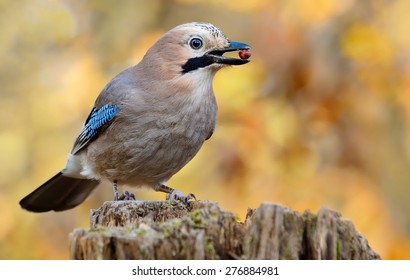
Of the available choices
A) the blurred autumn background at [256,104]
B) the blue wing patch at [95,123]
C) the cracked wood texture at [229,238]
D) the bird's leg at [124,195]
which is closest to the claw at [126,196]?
the bird's leg at [124,195]

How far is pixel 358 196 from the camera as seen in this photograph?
865 centimetres

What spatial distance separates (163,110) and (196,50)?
54 cm

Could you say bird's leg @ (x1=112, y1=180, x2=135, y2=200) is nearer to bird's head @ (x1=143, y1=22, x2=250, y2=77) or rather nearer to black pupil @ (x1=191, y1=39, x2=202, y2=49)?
bird's head @ (x1=143, y1=22, x2=250, y2=77)

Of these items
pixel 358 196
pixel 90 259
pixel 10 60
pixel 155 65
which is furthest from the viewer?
pixel 10 60

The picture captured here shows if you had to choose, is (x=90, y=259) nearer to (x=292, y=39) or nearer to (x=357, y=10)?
(x=292, y=39)

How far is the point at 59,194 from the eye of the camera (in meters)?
7.44

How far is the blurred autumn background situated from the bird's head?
2239 millimetres

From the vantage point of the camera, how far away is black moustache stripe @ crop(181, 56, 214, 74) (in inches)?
246

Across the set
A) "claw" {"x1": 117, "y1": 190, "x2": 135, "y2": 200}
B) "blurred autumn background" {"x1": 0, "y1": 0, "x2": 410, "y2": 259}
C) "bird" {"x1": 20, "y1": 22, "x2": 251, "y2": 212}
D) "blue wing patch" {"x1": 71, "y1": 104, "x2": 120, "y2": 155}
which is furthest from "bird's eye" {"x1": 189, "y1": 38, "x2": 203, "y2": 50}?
"blurred autumn background" {"x1": 0, "y1": 0, "x2": 410, "y2": 259}

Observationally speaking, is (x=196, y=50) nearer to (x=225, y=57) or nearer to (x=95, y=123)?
(x=225, y=57)

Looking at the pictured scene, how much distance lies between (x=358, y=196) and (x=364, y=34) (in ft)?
6.21

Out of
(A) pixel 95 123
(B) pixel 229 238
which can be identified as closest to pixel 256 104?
(A) pixel 95 123
